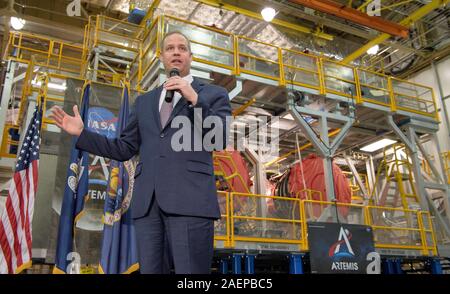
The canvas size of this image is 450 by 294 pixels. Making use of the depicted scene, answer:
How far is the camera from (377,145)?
14844 mm

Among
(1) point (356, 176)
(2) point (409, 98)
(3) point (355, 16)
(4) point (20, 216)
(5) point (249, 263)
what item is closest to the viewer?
(4) point (20, 216)

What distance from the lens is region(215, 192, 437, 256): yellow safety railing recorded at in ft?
28.7

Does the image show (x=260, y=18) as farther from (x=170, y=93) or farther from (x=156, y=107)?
(x=170, y=93)

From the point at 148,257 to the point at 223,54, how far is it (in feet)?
28.4

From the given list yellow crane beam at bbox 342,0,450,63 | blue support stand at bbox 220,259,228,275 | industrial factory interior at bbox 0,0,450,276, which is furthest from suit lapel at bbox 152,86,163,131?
yellow crane beam at bbox 342,0,450,63

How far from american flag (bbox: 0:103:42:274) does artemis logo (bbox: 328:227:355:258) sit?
6.22m

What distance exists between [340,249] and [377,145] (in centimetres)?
683

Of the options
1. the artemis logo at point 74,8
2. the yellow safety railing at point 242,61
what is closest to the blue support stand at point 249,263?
the yellow safety railing at point 242,61

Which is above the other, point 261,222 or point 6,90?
point 6,90

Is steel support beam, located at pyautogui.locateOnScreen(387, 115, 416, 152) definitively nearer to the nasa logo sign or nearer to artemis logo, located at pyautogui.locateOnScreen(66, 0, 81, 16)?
the nasa logo sign

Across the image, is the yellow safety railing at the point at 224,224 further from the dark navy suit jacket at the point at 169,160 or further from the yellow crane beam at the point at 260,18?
the yellow crane beam at the point at 260,18

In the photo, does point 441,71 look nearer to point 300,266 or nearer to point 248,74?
point 248,74

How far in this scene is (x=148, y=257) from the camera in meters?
2.02

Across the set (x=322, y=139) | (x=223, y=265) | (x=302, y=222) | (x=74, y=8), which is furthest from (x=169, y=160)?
(x=74, y=8)
